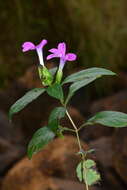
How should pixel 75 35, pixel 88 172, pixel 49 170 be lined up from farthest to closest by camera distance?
1. pixel 75 35
2. pixel 49 170
3. pixel 88 172

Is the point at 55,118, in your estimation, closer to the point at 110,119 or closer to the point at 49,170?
the point at 110,119

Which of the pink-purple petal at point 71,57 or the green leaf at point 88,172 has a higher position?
the pink-purple petal at point 71,57

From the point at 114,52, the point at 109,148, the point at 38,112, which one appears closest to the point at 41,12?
the point at 114,52

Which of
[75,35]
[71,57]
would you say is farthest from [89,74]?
[75,35]

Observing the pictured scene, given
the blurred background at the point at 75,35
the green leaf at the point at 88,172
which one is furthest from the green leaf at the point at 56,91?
Result: the blurred background at the point at 75,35

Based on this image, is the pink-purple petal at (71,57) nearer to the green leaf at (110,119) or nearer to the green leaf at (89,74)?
the green leaf at (89,74)
